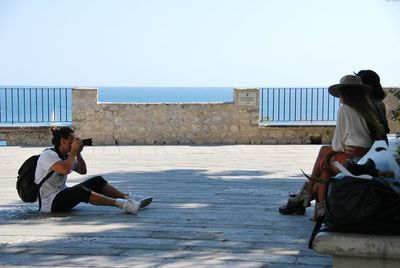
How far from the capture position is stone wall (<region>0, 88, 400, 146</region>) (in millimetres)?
15836

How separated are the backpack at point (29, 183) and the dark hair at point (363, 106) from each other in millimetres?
3056

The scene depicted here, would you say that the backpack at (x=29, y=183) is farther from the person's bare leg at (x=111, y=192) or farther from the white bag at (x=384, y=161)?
the white bag at (x=384, y=161)

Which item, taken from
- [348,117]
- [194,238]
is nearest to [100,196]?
[194,238]

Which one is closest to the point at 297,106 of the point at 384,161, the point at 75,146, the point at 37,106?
the point at 37,106

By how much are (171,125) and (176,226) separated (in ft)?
32.3

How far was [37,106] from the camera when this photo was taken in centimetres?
1688

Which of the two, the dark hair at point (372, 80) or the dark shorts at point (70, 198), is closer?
the dark hair at point (372, 80)

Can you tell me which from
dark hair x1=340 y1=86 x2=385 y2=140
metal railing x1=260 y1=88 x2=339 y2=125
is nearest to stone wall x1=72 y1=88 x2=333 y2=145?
metal railing x1=260 y1=88 x2=339 y2=125

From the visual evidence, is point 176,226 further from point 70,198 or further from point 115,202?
point 70,198

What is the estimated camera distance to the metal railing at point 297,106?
55.8 ft

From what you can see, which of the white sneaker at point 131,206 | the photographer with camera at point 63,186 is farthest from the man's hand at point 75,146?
the white sneaker at point 131,206

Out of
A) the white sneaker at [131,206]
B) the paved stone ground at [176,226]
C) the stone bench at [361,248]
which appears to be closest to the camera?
the stone bench at [361,248]

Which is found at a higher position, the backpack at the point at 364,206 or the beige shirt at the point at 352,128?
the beige shirt at the point at 352,128

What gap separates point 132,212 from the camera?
6.90 meters
